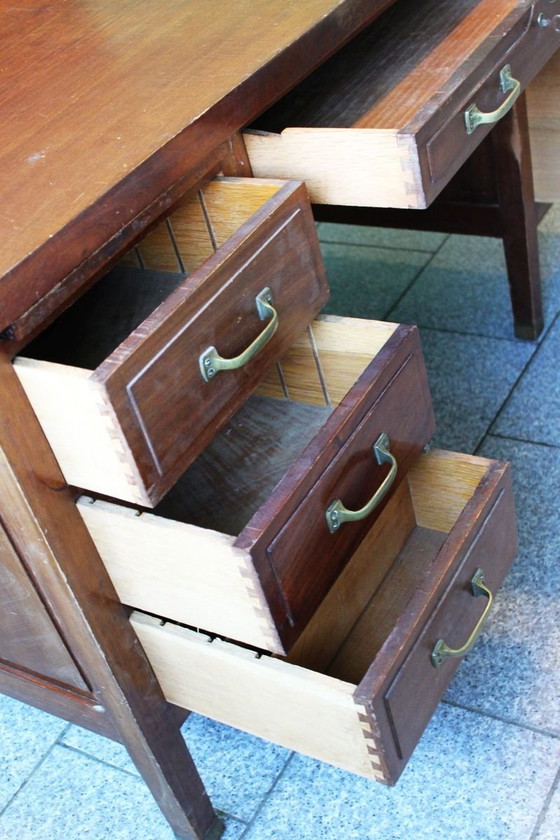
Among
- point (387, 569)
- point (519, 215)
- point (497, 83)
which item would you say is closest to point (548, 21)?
point (497, 83)

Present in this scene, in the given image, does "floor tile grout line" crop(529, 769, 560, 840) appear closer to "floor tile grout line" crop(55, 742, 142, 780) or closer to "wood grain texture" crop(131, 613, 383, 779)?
"wood grain texture" crop(131, 613, 383, 779)

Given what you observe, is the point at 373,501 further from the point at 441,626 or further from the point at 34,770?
the point at 34,770

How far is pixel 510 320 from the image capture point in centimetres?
178

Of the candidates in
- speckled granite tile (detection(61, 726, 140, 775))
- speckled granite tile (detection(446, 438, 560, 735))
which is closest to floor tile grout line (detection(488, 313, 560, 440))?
speckled granite tile (detection(446, 438, 560, 735))

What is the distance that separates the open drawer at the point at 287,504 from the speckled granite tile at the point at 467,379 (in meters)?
0.49

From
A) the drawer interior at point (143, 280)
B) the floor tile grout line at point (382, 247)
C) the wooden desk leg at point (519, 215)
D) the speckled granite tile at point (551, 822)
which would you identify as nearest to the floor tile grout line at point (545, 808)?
the speckled granite tile at point (551, 822)

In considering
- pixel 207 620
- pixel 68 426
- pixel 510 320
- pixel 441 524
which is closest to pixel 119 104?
pixel 68 426

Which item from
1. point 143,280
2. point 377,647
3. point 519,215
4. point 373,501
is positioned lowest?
point 377,647

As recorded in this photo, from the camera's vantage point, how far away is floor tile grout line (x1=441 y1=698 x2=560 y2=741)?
1.15 metres

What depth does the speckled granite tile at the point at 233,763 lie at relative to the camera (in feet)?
3.85

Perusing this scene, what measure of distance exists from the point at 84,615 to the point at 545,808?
537 millimetres

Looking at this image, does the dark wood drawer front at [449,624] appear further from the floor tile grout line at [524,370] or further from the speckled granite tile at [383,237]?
the speckled granite tile at [383,237]

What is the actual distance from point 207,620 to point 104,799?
43cm

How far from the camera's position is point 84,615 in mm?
912
